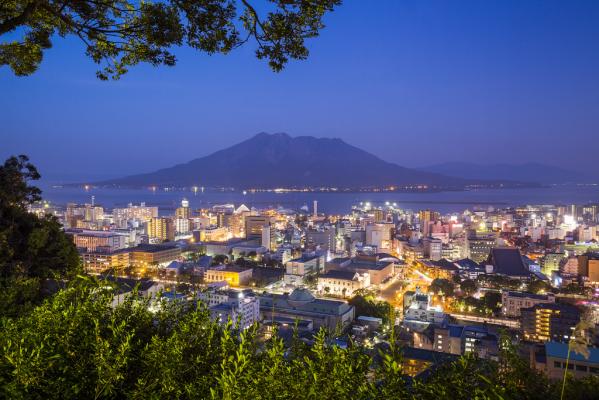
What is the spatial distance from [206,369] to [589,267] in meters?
16.3

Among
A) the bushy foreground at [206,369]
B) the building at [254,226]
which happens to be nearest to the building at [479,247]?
the building at [254,226]

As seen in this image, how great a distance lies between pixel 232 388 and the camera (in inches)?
37.4

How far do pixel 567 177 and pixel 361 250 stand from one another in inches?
4191

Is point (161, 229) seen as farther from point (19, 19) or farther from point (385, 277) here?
point (19, 19)

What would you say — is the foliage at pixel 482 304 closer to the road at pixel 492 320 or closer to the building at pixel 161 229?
the road at pixel 492 320

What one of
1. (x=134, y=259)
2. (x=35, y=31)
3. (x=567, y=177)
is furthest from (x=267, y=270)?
(x=567, y=177)

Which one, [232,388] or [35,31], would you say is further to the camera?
[35,31]

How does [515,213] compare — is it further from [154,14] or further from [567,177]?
[567,177]

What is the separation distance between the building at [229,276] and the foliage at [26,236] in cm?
1018

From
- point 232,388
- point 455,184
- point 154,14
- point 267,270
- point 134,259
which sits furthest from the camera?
point 455,184

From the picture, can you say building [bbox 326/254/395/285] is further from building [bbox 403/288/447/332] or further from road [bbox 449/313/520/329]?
building [bbox 403/288/447/332]

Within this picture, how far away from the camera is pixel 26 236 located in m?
3.47

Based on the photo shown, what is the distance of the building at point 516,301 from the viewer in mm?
10414

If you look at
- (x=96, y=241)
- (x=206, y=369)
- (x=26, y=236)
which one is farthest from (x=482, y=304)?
(x=96, y=241)
